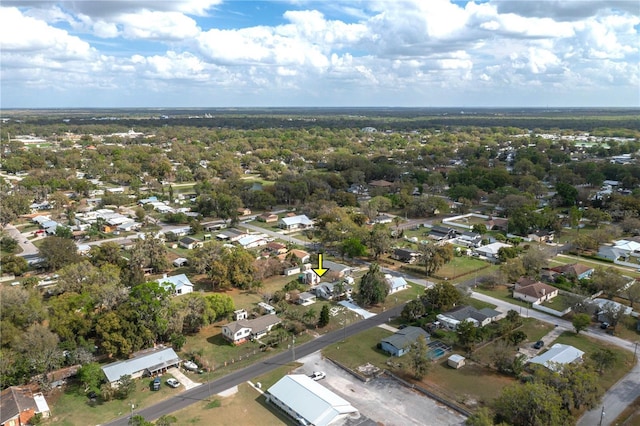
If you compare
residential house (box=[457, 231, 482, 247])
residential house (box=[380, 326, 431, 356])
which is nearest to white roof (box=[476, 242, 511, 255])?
residential house (box=[457, 231, 482, 247])

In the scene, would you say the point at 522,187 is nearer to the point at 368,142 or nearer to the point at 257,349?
the point at 257,349

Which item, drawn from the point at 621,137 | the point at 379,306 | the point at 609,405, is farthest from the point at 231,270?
the point at 621,137

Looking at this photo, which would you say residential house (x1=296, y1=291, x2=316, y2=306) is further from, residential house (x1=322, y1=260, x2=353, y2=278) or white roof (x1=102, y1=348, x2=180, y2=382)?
white roof (x1=102, y1=348, x2=180, y2=382)

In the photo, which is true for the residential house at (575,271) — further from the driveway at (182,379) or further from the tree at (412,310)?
the driveway at (182,379)

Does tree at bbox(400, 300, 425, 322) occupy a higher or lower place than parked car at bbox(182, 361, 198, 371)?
higher

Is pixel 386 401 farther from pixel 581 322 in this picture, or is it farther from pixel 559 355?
pixel 581 322

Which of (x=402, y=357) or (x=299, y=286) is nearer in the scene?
(x=402, y=357)

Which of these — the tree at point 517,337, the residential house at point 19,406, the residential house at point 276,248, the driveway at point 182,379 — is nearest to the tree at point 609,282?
the tree at point 517,337
